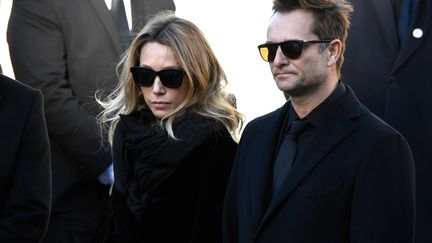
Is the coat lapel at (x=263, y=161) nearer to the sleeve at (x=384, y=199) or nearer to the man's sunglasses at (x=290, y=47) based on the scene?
the man's sunglasses at (x=290, y=47)

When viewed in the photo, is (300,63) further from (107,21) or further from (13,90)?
(107,21)

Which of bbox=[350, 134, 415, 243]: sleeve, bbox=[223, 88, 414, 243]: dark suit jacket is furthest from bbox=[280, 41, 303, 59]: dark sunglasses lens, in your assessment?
bbox=[350, 134, 415, 243]: sleeve

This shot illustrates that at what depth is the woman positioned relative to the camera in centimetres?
417

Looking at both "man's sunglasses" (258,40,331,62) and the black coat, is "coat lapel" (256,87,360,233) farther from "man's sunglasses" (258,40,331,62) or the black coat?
the black coat

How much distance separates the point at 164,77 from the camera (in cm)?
433

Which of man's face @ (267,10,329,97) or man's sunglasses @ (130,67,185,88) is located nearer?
man's face @ (267,10,329,97)

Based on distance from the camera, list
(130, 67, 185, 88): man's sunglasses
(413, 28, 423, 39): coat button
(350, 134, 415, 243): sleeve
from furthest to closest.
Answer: (413, 28, 423, 39): coat button
(130, 67, 185, 88): man's sunglasses
(350, 134, 415, 243): sleeve

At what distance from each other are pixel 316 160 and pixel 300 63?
383mm

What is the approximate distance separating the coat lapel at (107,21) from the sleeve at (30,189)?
4.28ft

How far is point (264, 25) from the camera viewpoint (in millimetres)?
9477

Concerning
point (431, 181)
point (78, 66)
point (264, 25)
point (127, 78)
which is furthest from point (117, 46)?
point (264, 25)

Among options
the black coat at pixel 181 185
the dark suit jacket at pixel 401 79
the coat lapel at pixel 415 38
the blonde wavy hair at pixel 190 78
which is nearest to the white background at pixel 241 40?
the dark suit jacket at pixel 401 79

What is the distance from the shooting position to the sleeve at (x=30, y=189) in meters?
4.03

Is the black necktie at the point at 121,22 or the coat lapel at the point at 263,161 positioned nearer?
the coat lapel at the point at 263,161
